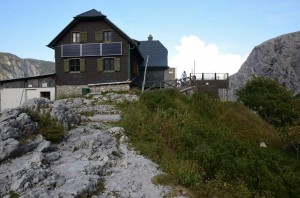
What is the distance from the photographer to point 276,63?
54562mm

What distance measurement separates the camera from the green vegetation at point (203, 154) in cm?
938

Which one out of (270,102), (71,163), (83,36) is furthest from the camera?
(83,36)

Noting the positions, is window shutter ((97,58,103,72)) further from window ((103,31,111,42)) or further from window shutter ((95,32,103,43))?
window ((103,31,111,42))

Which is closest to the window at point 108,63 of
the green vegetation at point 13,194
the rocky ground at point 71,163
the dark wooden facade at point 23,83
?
the dark wooden facade at point 23,83

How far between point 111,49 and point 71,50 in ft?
14.8

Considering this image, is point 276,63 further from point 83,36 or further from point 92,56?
point 83,36

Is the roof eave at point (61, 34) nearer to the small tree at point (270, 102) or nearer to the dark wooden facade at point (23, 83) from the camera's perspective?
the dark wooden facade at point (23, 83)

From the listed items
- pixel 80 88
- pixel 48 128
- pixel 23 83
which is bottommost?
pixel 48 128

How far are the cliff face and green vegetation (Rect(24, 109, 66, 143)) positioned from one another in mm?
43150

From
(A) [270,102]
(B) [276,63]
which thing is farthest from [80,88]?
(B) [276,63]

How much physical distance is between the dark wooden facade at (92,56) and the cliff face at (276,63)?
83.0 ft

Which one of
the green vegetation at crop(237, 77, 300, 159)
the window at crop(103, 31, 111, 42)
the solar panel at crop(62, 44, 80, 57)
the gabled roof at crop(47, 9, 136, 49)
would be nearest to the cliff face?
the green vegetation at crop(237, 77, 300, 159)

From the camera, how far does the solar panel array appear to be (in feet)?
108

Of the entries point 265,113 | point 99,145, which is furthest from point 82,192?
point 265,113
